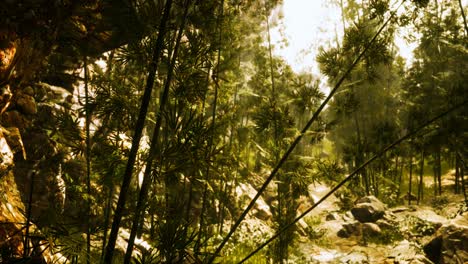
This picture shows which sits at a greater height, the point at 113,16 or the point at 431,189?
the point at 113,16

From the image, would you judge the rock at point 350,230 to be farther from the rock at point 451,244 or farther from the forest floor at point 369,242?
the rock at point 451,244

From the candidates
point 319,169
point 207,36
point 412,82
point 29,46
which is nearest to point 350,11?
point 412,82

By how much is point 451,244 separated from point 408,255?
Answer: 3.30ft

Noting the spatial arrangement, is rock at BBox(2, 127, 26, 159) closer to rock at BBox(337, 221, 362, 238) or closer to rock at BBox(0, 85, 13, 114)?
rock at BBox(0, 85, 13, 114)

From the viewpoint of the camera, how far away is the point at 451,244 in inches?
269

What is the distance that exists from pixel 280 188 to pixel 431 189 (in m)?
18.2

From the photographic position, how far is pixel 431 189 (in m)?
19.8

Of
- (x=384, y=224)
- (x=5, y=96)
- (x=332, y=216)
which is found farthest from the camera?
(x=332, y=216)

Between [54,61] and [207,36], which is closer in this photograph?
[207,36]

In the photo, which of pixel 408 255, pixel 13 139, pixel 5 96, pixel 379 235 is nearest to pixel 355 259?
pixel 408 255

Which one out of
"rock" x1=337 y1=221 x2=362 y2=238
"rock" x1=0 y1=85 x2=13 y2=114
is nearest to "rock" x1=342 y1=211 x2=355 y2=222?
"rock" x1=337 y1=221 x2=362 y2=238

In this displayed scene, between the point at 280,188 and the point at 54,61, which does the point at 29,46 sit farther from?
the point at 280,188

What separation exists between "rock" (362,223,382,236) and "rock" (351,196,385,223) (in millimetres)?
670

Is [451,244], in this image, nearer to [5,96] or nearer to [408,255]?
[408,255]
